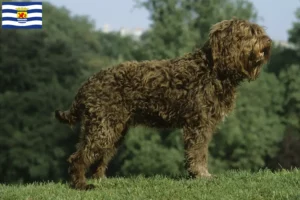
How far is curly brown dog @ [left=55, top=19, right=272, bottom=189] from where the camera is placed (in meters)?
9.84

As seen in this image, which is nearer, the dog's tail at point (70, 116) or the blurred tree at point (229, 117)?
the dog's tail at point (70, 116)

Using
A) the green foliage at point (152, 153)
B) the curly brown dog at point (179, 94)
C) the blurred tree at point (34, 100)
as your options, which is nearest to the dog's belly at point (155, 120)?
the curly brown dog at point (179, 94)

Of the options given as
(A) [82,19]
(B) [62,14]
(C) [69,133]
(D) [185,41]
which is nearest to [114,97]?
(C) [69,133]

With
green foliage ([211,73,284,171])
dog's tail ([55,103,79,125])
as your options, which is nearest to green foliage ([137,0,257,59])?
green foliage ([211,73,284,171])

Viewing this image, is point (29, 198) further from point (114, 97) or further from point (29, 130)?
point (29, 130)

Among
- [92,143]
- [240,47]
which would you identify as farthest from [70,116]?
[240,47]

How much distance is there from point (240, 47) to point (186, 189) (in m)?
2.52

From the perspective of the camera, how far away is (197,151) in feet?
32.2

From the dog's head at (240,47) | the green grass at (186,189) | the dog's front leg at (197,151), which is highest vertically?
the dog's head at (240,47)

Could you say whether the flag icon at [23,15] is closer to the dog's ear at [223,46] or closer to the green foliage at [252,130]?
the dog's ear at [223,46]

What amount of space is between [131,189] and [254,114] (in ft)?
134

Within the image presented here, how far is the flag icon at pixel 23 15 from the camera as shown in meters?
14.9

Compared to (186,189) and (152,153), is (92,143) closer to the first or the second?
(186,189)

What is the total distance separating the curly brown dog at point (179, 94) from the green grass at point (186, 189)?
1.54ft
